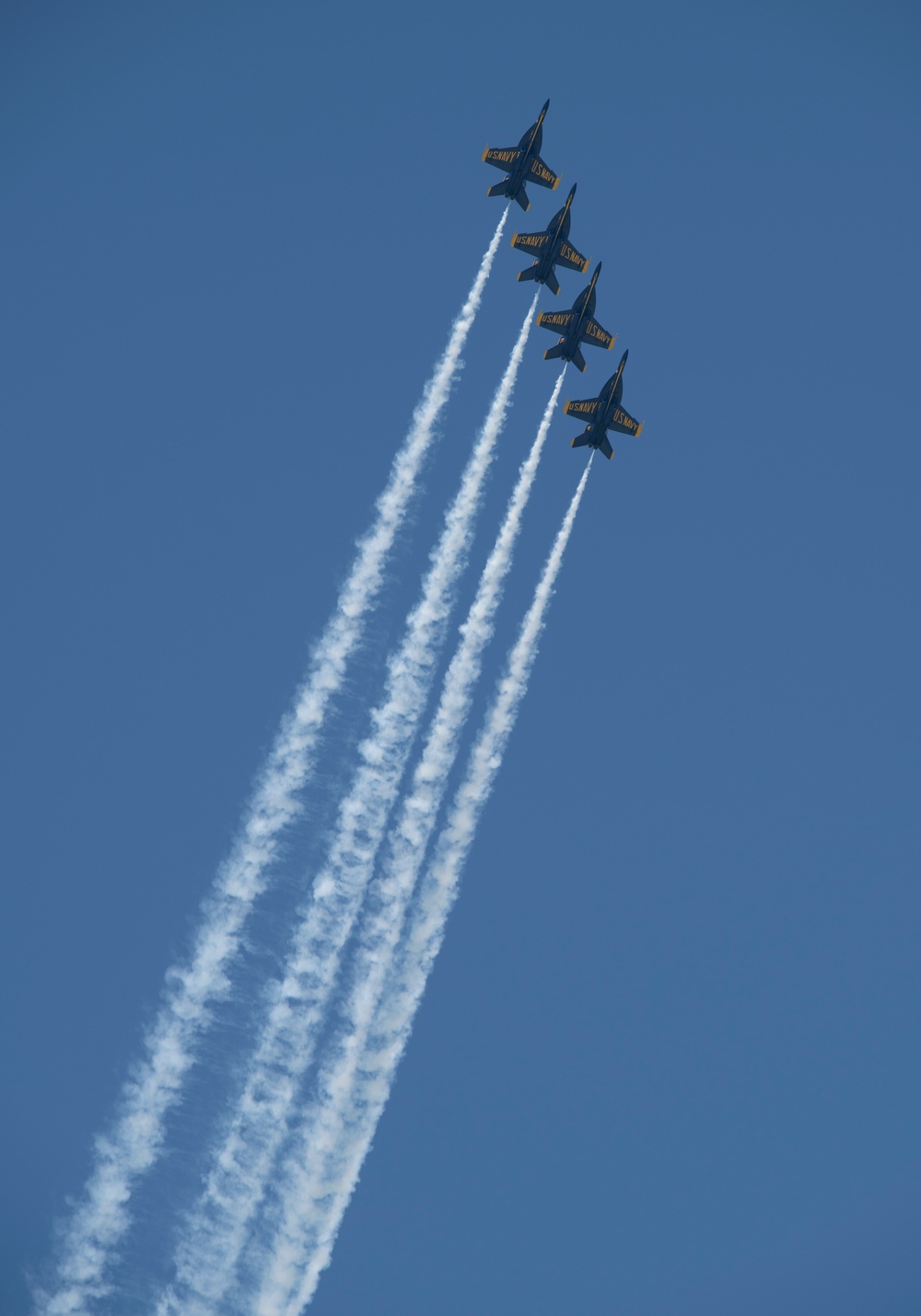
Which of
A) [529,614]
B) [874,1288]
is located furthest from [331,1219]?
[874,1288]

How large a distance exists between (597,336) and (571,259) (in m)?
4.33

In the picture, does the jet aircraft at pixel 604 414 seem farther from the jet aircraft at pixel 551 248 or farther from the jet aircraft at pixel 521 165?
the jet aircraft at pixel 521 165

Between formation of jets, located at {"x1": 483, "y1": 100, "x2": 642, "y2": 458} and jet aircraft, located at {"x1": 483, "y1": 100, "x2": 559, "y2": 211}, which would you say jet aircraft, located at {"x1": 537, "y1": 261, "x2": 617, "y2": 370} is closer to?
formation of jets, located at {"x1": 483, "y1": 100, "x2": 642, "y2": 458}

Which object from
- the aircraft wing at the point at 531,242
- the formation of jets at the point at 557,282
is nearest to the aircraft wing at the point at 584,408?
the formation of jets at the point at 557,282

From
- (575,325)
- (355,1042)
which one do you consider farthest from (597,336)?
(355,1042)

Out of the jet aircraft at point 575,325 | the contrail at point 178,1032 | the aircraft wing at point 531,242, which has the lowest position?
the contrail at point 178,1032

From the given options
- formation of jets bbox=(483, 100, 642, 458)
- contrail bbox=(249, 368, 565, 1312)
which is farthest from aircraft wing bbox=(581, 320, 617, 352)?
contrail bbox=(249, 368, 565, 1312)

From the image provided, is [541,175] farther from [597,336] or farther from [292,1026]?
[292,1026]

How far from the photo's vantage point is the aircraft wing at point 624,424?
3231 inches

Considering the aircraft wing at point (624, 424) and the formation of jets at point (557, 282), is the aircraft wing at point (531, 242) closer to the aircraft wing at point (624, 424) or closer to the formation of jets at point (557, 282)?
the formation of jets at point (557, 282)

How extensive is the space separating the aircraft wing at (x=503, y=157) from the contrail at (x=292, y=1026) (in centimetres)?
2691

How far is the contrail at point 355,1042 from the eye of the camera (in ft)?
218

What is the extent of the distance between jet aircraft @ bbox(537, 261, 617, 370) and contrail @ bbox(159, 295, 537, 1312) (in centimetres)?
2008

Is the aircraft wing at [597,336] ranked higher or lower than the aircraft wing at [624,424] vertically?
higher
